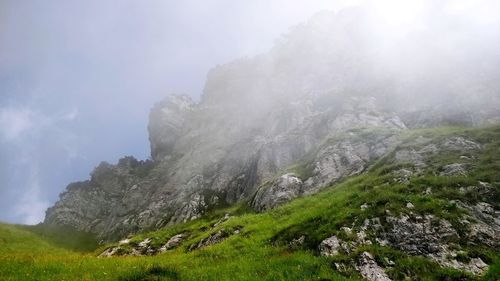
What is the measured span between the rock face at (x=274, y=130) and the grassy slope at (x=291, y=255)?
13.5 metres

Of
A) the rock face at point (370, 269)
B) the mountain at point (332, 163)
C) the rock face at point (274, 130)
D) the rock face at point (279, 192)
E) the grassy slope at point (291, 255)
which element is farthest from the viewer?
the rock face at point (274, 130)

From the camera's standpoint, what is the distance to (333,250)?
23953 millimetres

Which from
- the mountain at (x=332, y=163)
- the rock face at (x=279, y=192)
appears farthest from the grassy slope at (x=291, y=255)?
the rock face at (x=279, y=192)

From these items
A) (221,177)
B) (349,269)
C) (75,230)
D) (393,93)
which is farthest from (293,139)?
(349,269)

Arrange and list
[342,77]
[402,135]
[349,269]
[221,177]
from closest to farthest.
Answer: [349,269], [402,135], [221,177], [342,77]

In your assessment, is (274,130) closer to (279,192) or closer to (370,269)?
(279,192)

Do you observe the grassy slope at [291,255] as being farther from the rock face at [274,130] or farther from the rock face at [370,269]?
the rock face at [274,130]

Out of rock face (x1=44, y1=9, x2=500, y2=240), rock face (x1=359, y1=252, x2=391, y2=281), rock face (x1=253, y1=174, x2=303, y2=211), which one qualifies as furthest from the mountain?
rock face (x1=44, y1=9, x2=500, y2=240)

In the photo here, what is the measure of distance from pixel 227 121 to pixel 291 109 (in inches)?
1266

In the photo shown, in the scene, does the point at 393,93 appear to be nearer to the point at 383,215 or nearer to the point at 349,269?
the point at 383,215

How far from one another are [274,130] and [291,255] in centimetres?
9330

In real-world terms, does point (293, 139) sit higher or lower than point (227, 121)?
lower

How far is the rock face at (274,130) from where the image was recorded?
65.5 meters

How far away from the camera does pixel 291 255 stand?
78.1ft
